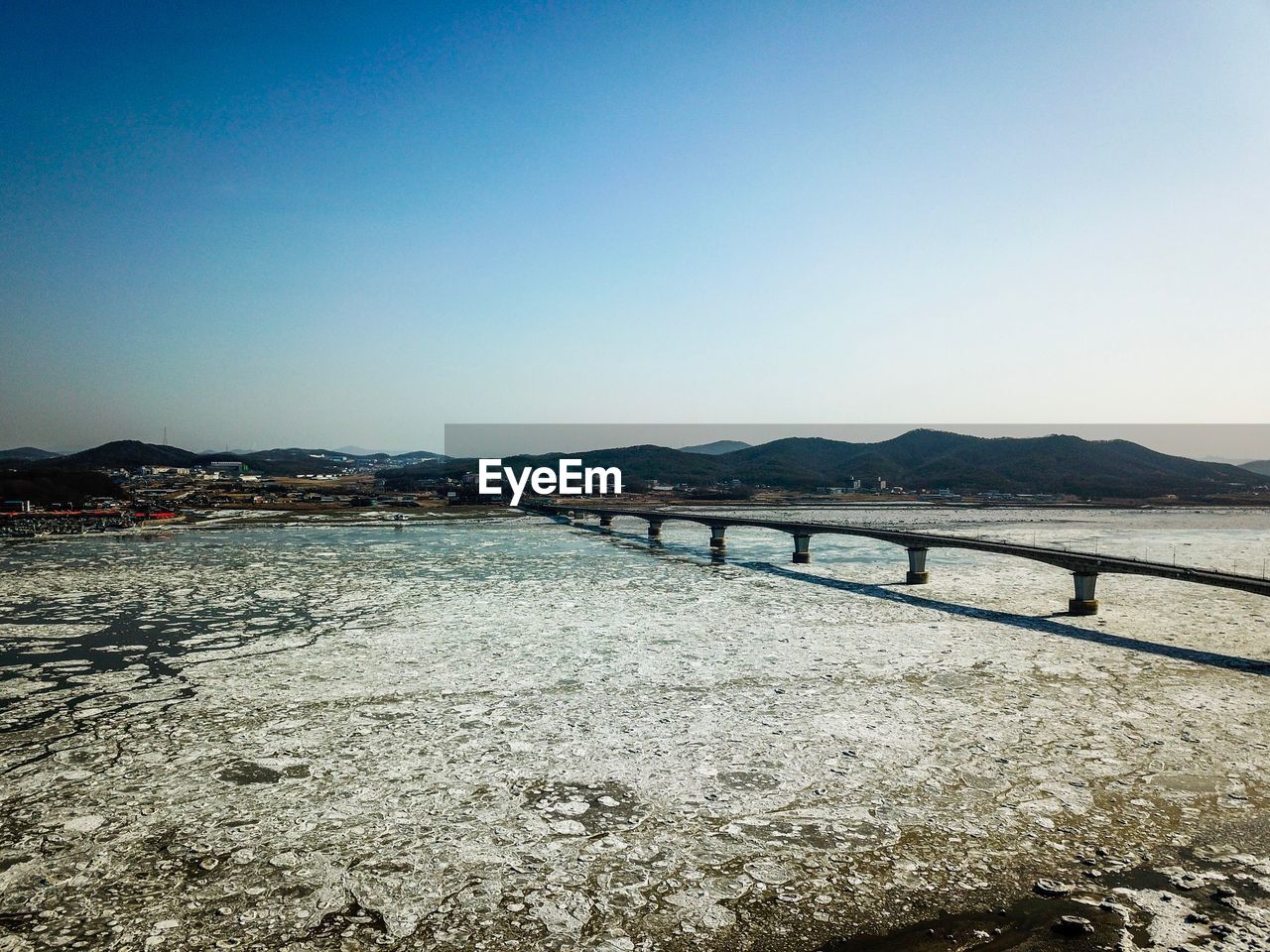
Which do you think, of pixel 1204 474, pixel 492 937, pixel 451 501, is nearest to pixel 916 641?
pixel 492 937

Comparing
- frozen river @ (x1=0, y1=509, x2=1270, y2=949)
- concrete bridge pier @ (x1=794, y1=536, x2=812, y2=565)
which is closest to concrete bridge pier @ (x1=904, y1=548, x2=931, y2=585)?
concrete bridge pier @ (x1=794, y1=536, x2=812, y2=565)

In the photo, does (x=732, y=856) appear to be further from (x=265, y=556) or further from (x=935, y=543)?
(x=265, y=556)

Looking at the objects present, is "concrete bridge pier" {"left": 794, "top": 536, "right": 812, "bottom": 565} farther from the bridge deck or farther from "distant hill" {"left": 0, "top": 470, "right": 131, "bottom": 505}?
"distant hill" {"left": 0, "top": 470, "right": 131, "bottom": 505}

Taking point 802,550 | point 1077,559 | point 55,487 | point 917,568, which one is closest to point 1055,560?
point 1077,559

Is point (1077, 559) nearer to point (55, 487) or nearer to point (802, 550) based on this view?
point (802, 550)

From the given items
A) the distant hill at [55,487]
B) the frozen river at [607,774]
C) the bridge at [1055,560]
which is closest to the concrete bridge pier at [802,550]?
the bridge at [1055,560]
